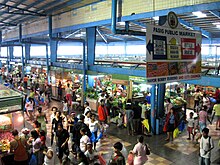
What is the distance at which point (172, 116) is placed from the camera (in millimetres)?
8703

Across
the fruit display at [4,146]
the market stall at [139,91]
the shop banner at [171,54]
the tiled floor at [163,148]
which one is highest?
the shop banner at [171,54]

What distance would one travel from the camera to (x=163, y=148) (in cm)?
829

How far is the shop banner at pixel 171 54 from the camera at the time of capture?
400 centimetres

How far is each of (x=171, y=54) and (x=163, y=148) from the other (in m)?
4.90

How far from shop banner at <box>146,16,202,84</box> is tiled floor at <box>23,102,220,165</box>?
3.49 metres

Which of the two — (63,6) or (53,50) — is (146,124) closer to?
(63,6)

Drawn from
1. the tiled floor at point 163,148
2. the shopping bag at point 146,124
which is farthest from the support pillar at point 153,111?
the tiled floor at point 163,148

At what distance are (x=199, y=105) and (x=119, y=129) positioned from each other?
533 centimetres

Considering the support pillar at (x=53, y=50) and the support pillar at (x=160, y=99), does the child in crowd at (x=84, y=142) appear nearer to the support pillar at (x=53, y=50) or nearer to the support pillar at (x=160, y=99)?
the support pillar at (x=160, y=99)

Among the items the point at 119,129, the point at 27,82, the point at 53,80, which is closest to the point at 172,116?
the point at 119,129

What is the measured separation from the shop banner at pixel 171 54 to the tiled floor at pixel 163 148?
11.4ft

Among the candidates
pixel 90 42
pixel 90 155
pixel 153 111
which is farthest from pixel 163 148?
pixel 90 42

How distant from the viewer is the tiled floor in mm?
7336

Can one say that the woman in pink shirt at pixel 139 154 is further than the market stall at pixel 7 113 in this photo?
No
